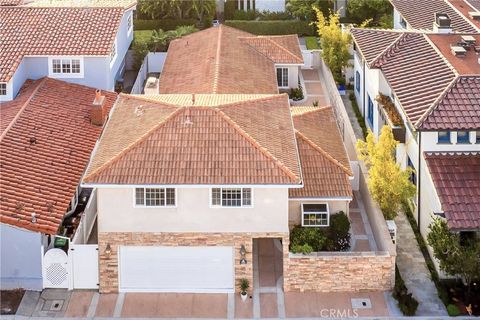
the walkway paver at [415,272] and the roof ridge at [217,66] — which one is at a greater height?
the roof ridge at [217,66]

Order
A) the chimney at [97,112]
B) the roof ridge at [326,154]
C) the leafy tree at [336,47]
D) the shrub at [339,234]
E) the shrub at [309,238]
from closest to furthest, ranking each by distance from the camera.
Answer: the shrub at [309,238], the shrub at [339,234], the roof ridge at [326,154], the chimney at [97,112], the leafy tree at [336,47]

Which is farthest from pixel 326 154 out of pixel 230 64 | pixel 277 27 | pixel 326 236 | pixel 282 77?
pixel 277 27

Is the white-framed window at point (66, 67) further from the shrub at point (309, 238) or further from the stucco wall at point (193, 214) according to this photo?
the shrub at point (309, 238)

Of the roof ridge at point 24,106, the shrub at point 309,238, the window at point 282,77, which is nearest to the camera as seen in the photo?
the shrub at point 309,238

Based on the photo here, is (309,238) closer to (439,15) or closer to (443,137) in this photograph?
(443,137)

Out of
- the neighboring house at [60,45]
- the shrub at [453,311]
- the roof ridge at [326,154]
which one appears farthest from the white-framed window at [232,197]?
the neighboring house at [60,45]

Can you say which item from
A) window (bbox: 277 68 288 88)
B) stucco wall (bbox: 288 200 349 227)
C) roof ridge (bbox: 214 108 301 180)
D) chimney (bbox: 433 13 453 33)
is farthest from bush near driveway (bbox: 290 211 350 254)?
window (bbox: 277 68 288 88)
